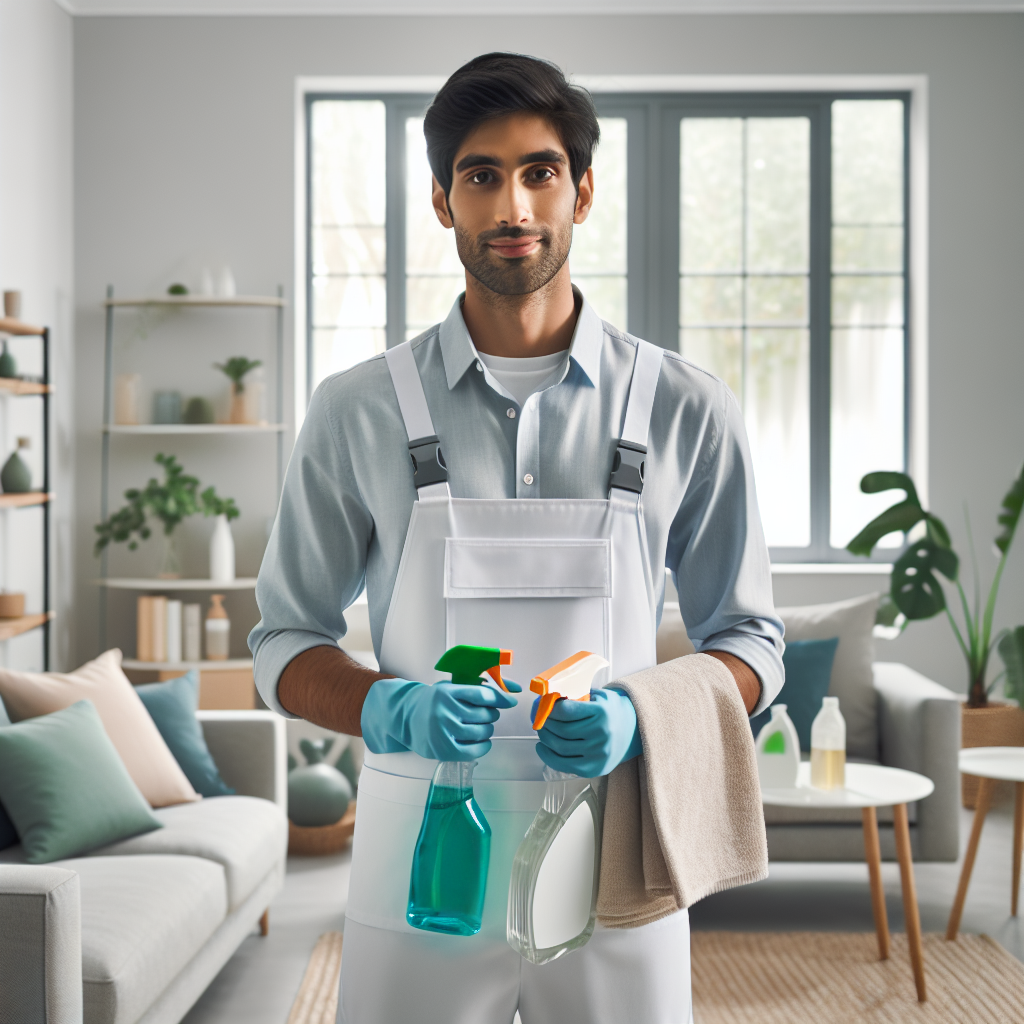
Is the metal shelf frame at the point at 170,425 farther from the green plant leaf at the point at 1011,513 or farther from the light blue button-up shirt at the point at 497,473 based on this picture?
the light blue button-up shirt at the point at 497,473

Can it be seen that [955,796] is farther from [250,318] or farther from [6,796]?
[250,318]

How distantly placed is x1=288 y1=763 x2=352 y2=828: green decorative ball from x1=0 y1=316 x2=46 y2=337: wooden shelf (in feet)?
5.83

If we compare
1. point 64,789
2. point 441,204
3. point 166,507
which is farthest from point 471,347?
point 166,507

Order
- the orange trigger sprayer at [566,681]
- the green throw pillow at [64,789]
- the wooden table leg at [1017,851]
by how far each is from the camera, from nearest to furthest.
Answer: the orange trigger sprayer at [566,681] < the green throw pillow at [64,789] < the wooden table leg at [1017,851]

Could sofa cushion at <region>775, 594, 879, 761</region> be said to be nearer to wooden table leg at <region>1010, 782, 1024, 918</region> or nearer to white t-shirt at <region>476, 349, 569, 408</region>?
wooden table leg at <region>1010, 782, 1024, 918</region>

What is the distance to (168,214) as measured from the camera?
472cm

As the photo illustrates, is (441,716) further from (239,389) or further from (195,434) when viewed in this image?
(195,434)

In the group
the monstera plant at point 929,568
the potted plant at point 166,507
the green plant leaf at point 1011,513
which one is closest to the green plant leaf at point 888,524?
the monstera plant at point 929,568

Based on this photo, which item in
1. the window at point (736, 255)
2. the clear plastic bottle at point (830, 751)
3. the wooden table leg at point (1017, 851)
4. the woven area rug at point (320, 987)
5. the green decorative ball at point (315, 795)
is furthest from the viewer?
the window at point (736, 255)

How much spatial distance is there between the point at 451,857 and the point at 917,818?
2.64m

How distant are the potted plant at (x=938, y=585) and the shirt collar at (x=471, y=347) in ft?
10.8

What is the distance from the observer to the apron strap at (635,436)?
1105 millimetres

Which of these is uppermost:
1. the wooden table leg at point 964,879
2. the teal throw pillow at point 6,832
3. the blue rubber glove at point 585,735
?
the blue rubber glove at point 585,735

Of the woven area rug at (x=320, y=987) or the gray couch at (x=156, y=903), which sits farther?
the woven area rug at (x=320, y=987)
